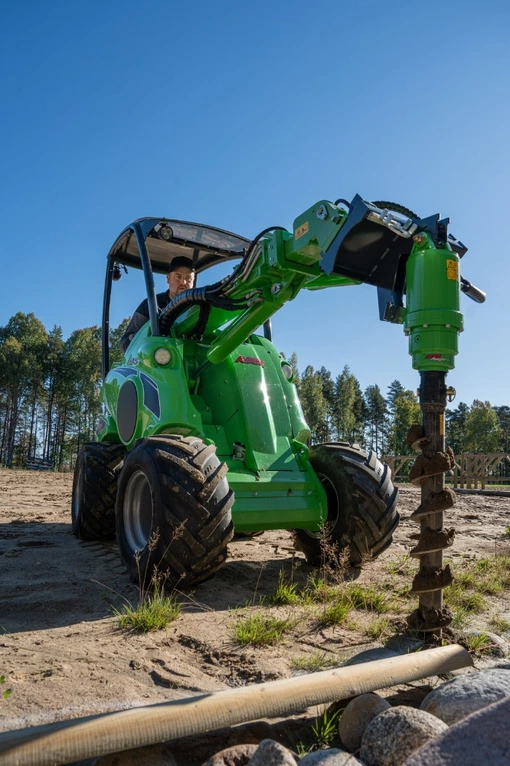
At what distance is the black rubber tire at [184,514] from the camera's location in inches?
147

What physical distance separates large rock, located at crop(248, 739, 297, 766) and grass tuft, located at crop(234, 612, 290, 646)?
131 cm

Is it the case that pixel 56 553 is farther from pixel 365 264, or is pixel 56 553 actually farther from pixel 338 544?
pixel 365 264

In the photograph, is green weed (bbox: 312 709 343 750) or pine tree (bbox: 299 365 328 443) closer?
green weed (bbox: 312 709 343 750)

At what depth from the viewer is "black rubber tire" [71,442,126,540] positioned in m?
6.07

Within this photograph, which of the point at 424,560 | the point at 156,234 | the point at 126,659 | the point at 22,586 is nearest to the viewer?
the point at 126,659

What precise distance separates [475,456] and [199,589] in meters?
16.0

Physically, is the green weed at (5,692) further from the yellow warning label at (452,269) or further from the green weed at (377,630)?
the yellow warning label at (452,269)

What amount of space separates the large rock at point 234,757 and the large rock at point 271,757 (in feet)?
0.26

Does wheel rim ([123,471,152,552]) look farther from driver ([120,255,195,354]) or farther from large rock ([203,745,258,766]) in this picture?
large rock ([203,745,258,766])

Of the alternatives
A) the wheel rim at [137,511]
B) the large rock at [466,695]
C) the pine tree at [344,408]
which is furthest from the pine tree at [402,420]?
the large rock at [466,695]

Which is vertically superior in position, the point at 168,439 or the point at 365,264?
the point at 365,264

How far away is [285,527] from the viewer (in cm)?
464

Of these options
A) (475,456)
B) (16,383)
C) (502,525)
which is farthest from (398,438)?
(502,525)

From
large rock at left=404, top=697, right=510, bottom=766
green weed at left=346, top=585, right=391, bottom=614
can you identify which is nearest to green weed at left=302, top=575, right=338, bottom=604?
green weed at left=346, top=585, right=391, bottom=614
